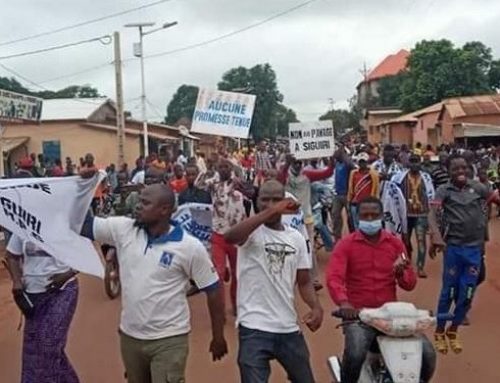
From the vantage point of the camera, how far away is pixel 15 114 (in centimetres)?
2148

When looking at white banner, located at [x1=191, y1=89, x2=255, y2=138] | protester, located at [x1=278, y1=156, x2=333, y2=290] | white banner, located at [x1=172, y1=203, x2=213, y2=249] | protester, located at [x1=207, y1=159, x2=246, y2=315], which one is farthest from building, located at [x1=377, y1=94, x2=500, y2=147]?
protester, located at [x1=207, y1=159, x2=246, y2=315]

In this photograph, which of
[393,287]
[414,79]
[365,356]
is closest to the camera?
[365,356]

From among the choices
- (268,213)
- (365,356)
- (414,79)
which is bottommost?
(365,356)

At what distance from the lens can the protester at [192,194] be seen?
391 inches

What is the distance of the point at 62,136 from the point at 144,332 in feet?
118

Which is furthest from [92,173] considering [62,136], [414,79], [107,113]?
[414,79]

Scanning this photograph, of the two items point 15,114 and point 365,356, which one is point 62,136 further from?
point 365,356

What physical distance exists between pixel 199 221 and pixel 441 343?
3390mm

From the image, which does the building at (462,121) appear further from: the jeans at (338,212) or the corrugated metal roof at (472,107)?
the jeans at (338,212)

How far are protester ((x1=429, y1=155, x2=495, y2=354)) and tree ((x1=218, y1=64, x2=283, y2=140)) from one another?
77.2 metres

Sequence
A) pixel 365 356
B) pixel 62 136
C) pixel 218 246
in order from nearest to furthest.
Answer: pixel 365 356 → pixel 218 246 → pixel 62 136

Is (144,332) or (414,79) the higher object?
(414,79)

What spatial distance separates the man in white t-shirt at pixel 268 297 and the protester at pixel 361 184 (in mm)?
7163

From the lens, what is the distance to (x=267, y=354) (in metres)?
4.90
